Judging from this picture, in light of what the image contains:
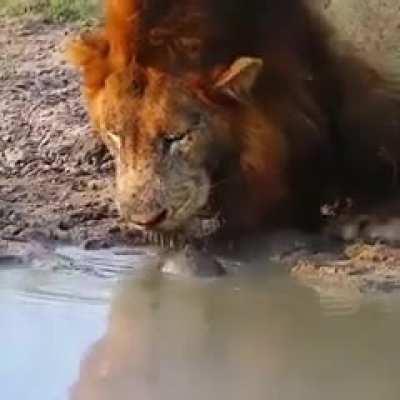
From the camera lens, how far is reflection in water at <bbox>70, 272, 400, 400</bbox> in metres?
4.15

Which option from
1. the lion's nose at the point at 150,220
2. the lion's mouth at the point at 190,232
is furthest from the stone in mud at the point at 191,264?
the lion's nose at the point at 150,220

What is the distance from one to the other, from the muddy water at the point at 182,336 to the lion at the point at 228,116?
0.28 metres

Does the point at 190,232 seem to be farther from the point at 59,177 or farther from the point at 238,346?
the point at 59,177

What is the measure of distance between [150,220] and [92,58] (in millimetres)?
637

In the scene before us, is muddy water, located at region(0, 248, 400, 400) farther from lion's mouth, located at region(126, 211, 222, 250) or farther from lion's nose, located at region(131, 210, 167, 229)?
lion's nose, located at region(131, 210, 167, 229)

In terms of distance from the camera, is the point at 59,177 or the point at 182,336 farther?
the point at 59,177

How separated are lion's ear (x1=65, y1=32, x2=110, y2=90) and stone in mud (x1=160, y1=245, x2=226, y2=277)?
61cm

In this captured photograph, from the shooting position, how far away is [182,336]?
183 inches

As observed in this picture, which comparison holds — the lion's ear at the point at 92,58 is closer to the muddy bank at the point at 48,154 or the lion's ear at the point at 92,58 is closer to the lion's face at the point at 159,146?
the lion's face at the point at 159,146

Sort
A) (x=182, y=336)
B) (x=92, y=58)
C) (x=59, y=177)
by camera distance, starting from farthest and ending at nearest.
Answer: (x=59, y=177) < (x=92, y=58) < (x=182, y=336)

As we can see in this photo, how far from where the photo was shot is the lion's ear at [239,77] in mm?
5250

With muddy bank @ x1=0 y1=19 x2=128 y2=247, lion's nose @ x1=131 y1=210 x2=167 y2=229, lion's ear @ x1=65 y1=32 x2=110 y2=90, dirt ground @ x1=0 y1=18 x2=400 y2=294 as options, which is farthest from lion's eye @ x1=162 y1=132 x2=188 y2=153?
muddy bank @ x1=0 y1=19 x2=128 y2=247

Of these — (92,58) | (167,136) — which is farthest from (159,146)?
(92,58)

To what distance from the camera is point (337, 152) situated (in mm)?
5738
